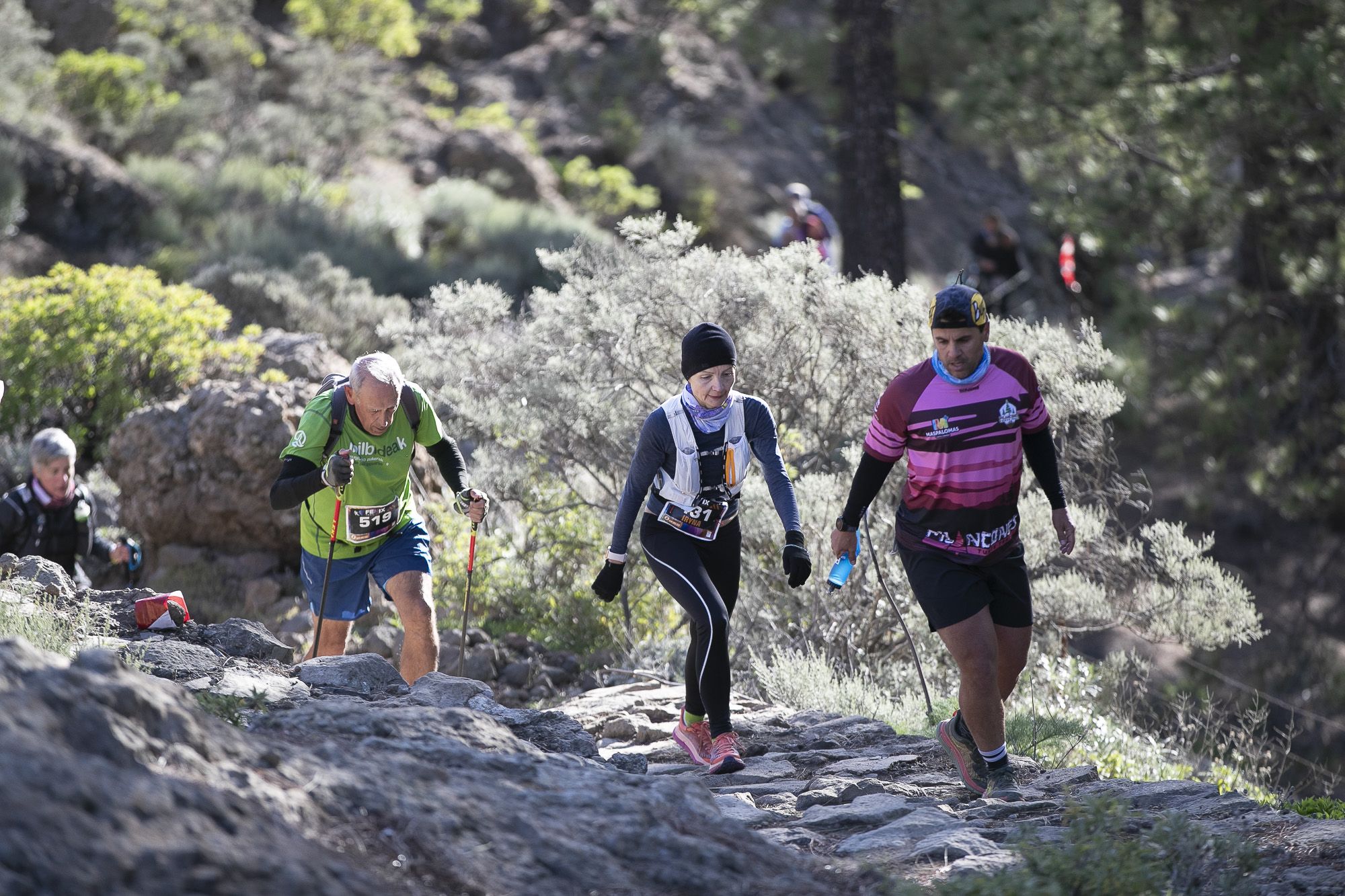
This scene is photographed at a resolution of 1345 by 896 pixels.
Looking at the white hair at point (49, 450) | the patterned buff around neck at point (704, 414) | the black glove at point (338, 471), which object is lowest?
the white hair at point (49, 450)

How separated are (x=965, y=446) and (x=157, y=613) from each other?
145 inches

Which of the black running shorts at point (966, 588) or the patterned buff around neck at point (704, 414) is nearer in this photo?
the black running shorts at point (966, 588)

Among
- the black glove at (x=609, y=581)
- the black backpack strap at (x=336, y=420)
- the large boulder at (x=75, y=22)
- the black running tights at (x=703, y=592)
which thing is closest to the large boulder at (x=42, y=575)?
the black backpack strap at (x=336, y=420)

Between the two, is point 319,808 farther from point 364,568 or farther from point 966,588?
point 364,568

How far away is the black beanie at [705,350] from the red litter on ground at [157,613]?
8.71 feet

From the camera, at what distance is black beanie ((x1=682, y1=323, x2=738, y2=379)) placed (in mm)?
5477

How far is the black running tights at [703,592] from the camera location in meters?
5.56

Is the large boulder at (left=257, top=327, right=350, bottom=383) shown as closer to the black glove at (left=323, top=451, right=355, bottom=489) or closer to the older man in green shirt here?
the older man in green shirt

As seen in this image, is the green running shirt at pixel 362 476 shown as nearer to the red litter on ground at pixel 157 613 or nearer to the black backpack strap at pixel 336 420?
the black backpack strap at pixel 336 420

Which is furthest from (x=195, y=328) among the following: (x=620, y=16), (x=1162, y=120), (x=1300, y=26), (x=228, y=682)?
(x=620, y=16)

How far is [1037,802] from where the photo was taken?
16.1 ft

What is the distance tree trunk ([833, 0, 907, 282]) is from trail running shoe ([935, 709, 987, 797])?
28.8 feet

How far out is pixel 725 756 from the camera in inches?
219

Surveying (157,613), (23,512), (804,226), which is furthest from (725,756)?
(804,226)
